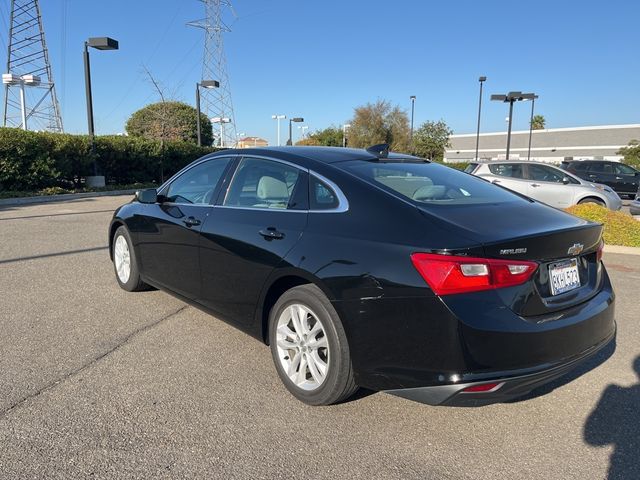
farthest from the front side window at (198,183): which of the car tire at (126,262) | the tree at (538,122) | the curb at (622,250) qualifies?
the tree at (538,122)

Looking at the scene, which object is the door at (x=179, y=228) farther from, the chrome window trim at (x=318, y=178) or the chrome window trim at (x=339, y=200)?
the chrome window trim at (x=339, y=200)

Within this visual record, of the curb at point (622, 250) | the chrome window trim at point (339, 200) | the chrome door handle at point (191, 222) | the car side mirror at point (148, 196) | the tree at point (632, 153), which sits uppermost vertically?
the tree at point (632, 153)

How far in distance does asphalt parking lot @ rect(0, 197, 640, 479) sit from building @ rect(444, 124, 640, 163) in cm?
6535

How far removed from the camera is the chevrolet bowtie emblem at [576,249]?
8.97ft

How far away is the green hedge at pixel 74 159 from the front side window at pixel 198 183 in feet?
44.0

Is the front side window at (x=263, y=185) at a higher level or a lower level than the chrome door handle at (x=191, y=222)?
higher

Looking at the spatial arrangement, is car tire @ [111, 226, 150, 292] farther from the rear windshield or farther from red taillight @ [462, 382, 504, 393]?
red taillight @ [462, 382, 504, 393]

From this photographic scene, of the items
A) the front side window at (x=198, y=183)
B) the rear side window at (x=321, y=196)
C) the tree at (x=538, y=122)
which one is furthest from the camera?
the tree at (x=538, y=122)

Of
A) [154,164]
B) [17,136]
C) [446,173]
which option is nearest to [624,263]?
[446,173]

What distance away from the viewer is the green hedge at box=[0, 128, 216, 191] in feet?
50.7

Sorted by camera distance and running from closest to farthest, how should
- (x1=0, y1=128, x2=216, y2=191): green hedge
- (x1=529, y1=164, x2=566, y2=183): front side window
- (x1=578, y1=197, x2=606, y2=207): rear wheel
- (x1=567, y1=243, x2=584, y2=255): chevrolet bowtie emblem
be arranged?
(x1=567, y1=243, x2=584, y2=255): chevrolet bowtie emblem, (x1=578, y1=197, x2=606, y2=207): rear wheel, (x1=529, y1=164, x2=566, y2=183): front side window, (x1=0, y1=128, x2=216, y2=191): green hedge

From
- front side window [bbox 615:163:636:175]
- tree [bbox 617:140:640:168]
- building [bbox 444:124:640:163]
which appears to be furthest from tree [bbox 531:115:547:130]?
front side window [bbox 615:163:636:175]

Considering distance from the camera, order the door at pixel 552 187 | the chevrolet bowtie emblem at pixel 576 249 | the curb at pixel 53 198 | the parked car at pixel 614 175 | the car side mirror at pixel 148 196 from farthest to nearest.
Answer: the parked car at pixel 614 175 < the curb at pixel 53 198 < the door at pixel 552 187 < the car side mirror at pixel 148 196 < the chevrolet bowtie emblem at pixel 576 249

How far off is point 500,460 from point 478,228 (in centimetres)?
122
